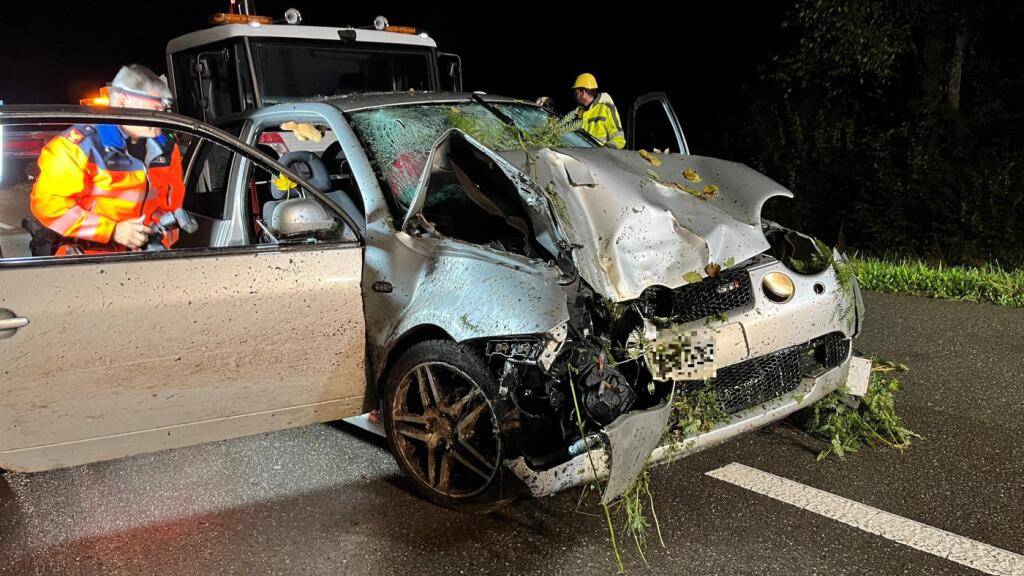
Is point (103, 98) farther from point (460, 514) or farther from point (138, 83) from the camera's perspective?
point (460, 514)

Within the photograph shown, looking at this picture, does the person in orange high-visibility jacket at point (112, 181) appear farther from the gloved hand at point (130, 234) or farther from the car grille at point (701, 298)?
the car grille at point (701, 298)

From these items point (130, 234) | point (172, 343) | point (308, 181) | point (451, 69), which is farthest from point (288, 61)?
point (172, 343)

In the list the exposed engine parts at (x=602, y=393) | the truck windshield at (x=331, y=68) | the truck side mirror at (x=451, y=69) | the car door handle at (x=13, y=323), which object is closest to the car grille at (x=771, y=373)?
the exposed engine parts at (x=602, y=393)

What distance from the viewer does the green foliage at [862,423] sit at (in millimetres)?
3715

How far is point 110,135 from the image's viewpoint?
3.85 meters

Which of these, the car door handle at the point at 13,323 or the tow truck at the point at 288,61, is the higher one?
the tow truck at the point at 288,61

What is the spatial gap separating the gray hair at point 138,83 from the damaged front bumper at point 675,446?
8.62 feet

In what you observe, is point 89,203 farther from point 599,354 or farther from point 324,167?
point 599,354

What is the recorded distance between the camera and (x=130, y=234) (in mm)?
3578

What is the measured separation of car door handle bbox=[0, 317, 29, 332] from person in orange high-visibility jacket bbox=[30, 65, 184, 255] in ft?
2.43

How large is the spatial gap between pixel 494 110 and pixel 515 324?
1818 millimetres

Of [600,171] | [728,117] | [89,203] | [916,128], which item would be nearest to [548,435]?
[600,171]

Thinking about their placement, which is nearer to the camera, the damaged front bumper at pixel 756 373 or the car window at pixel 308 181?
the damaged front bumper at pixel 756 373

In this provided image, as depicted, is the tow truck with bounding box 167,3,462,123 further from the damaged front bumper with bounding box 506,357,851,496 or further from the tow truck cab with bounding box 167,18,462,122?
the damaged front bumper with bounding box 506,357,851,496
